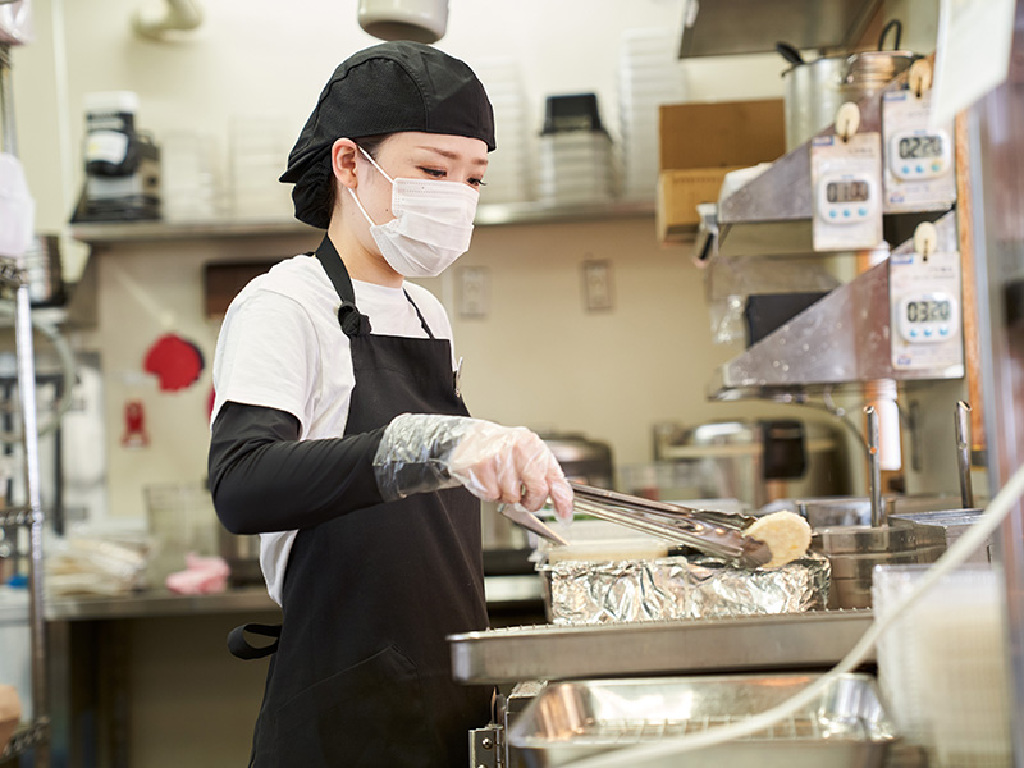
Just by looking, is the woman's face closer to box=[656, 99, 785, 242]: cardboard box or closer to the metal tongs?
the metal tongs

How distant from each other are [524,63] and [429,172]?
2.27 metres

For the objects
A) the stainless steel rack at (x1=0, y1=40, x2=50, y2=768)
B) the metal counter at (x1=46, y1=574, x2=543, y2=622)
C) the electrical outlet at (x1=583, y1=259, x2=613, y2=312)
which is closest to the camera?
the stainless steel rack at (x1=0, y1=40, x2=50, y2=768)

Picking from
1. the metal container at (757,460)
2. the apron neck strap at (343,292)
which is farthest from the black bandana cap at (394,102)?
the metal container at (757,460)

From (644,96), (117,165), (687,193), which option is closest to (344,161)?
(687,193)

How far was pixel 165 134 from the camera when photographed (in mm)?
3459

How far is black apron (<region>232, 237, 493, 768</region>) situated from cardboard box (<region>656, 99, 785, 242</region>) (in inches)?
56.4

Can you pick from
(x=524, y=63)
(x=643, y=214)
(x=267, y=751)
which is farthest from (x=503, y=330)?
(x=267, y=751)

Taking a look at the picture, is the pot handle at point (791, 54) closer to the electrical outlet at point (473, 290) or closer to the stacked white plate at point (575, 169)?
the stacked white plate at point (575, 169)

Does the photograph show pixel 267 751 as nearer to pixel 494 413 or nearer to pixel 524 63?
pixel 494 413

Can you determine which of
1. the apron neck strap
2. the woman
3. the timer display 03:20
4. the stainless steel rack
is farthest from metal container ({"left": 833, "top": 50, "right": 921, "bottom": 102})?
the stainless steel rack

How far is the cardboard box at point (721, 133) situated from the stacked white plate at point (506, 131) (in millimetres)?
692

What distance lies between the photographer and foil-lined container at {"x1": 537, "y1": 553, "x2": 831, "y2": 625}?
125 centimetres

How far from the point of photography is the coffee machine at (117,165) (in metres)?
3.31

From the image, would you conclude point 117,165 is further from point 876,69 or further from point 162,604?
point 876,69
